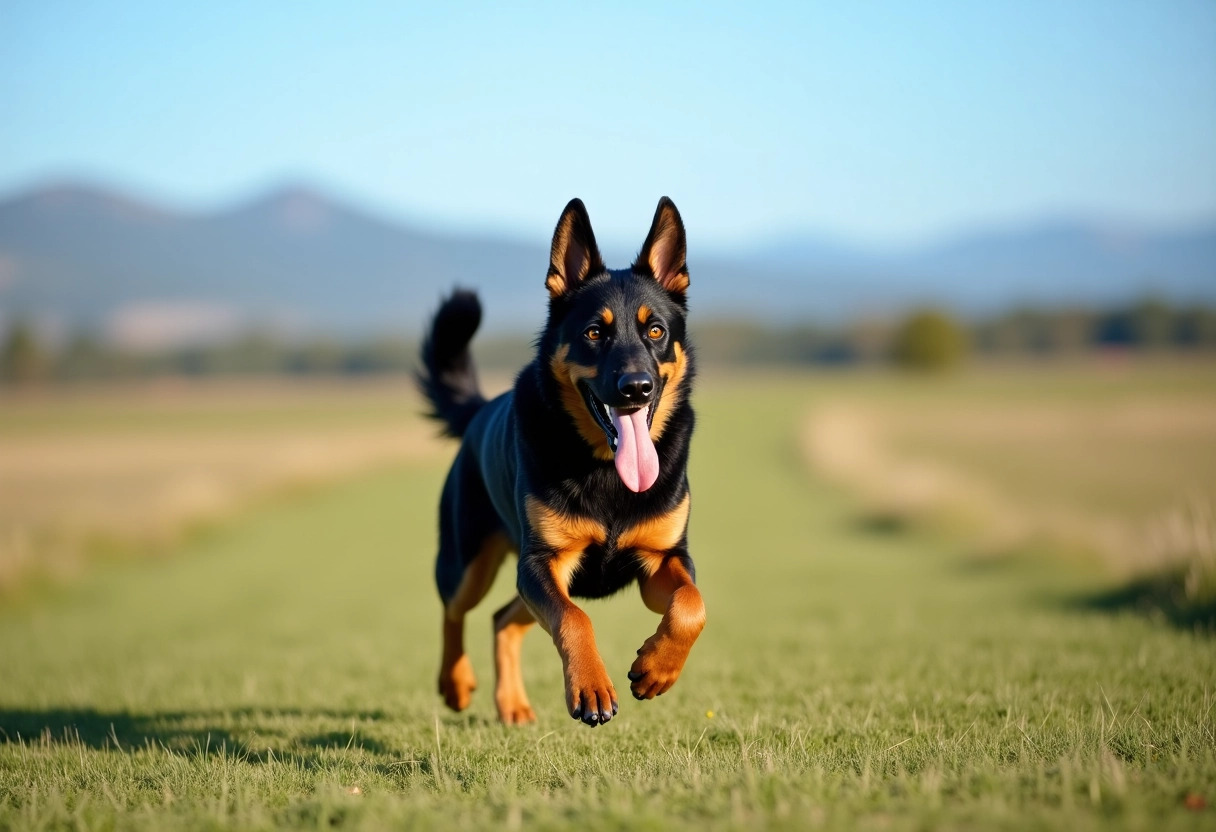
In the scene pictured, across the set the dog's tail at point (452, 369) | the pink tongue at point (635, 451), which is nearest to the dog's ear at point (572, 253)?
the pink tongue at point (635, 451)

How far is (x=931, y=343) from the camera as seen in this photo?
4483 inches

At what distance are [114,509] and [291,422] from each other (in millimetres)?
42937

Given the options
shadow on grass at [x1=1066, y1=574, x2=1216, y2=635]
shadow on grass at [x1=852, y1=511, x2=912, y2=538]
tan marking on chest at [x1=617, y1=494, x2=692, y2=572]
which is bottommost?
shadow on grass at [x1=852, y1=511, x2=912, y2=538]

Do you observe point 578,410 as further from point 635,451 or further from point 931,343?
point 931,343

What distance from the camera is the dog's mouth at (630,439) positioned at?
5.31m

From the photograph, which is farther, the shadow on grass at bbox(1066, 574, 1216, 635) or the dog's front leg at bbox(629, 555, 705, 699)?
the shadow on grass at bbox(1066, 574, 1216, 635)

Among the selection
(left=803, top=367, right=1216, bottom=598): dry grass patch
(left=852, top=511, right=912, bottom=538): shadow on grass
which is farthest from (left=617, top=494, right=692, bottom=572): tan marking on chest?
(left=852, top=511, right=912, bottom=538): shadow on grass

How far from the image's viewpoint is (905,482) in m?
31.1

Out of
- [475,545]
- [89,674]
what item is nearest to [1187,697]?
[475,545]

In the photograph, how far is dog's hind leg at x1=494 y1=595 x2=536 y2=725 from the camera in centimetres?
646

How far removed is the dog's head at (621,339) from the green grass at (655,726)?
1491 millimetres

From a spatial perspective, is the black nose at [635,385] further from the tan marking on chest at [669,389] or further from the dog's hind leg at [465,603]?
the dog's hind leg at [465,603]

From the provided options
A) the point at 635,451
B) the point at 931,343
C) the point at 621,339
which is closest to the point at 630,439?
the point at 635,451

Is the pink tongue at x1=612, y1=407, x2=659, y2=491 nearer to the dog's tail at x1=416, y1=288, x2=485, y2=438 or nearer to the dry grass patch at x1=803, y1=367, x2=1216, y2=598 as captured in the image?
the dog's tail at x1=416, y1=288, x2=485, y2=438
